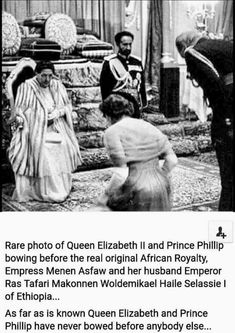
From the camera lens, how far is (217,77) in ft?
6.98

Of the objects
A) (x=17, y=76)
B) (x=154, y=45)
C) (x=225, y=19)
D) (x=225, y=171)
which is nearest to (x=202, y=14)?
(x=225, y=19)

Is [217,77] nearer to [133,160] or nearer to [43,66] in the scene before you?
[133,160]

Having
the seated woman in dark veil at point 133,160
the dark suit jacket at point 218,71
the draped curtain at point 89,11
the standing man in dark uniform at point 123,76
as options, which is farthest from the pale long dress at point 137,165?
the draped curtain at point 89,11

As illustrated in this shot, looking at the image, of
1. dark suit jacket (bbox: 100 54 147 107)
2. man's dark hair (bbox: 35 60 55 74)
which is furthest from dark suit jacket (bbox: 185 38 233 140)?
man's dark hair (bbox: 35 60 55 74)

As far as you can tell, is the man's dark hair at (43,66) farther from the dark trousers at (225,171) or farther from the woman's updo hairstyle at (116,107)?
the dark trousers at (225,171)

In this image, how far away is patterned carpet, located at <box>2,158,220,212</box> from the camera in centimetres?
216

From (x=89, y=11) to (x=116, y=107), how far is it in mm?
331
